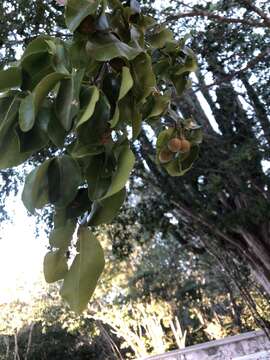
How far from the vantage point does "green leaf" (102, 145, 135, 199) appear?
55 cm

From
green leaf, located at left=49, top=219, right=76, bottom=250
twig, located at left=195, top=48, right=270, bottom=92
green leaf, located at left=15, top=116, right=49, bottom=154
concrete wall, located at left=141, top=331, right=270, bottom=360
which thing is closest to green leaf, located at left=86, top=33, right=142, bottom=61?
green leaf, located at left=15, top=116, right=49, bottom=154

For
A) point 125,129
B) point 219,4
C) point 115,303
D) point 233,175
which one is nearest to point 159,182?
point 233,175

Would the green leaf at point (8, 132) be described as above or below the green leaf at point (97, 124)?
above

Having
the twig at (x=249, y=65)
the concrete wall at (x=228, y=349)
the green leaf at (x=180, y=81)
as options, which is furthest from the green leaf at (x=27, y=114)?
the concrete wall at (x=228, y=349)

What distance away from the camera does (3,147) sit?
595 millimetres

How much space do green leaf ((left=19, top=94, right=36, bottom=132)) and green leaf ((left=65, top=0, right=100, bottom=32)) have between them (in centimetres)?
10

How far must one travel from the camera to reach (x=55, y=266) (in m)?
0.63

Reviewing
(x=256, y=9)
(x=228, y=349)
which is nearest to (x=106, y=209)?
(x=256, y=9)

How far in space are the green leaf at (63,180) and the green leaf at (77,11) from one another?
6.8 inches

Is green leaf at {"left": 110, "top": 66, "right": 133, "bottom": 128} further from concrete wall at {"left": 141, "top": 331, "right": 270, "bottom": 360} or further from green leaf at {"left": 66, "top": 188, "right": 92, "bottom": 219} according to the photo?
concrete wall at {"left": 141, "top": 331, "right": 270, "bottom": 360}

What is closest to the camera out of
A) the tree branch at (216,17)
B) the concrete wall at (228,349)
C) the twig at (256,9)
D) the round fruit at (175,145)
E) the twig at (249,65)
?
the round fruit at (175,145)

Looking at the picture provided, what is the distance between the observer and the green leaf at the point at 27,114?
0.54m

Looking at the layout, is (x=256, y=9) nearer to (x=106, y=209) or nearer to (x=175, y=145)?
(x=175, y=145)

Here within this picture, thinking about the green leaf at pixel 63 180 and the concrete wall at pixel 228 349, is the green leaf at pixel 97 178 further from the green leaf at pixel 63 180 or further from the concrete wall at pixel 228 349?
the concrete wall at pixel 228 349
